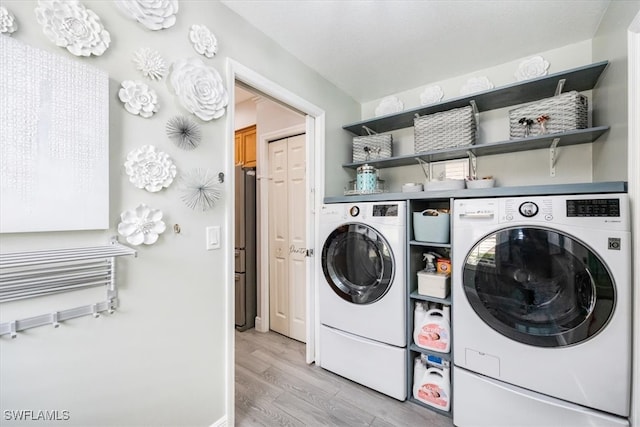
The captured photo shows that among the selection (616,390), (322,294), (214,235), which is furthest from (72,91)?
(616,390)

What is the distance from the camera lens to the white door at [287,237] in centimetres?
254

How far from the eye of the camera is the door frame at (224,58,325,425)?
1.44 m

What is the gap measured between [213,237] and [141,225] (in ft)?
1.12

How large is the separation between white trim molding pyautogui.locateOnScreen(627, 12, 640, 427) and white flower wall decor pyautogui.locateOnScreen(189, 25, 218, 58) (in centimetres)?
188

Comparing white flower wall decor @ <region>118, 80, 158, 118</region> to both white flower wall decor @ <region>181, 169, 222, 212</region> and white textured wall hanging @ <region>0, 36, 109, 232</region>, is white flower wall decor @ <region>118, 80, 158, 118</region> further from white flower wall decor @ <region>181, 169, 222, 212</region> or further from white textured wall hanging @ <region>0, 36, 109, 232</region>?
white flower wall decor @ <region>181, 169, 222, 212</region>

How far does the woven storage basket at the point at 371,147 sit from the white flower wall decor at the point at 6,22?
2049mm

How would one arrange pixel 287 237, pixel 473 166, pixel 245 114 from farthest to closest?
pixel 245 114 → pixel 287 237 → pixel 473 166

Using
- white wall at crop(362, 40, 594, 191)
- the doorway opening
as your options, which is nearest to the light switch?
the doorway opening

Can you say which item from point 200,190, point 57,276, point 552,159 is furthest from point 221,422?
point 552,159

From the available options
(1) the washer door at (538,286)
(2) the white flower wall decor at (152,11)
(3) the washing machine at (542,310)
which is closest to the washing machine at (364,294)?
(3) the washing machine at (542,310)

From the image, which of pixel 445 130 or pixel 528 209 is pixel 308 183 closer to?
pixel 445 130

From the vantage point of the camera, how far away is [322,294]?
202cm

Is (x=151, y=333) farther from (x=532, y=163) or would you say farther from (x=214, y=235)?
(x=532, y=163)

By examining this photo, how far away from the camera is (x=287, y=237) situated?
2662mm
